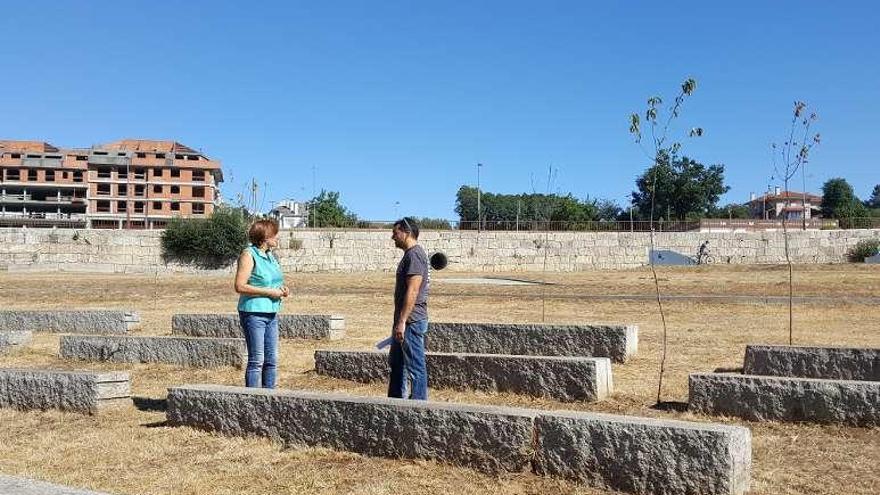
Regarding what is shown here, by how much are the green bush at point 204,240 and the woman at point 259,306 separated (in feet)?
104

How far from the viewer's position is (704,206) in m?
78.1

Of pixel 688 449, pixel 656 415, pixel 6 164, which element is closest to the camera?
pixel 688 449

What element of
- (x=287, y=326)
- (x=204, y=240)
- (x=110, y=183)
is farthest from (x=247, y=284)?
(x=110, y=183)

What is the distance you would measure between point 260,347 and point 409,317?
56.2 inches

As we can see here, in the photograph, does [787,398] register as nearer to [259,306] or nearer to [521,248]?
[259,306]

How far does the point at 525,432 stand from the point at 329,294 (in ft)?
55.9

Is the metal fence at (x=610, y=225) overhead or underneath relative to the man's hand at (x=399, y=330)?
overhead

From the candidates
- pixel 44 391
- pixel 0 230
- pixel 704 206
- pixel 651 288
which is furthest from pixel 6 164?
pixel 44 391

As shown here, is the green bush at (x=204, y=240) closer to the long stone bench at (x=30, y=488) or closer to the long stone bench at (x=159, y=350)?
the long stone bench at (x=159, y=350)

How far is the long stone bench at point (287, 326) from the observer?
1203 cm

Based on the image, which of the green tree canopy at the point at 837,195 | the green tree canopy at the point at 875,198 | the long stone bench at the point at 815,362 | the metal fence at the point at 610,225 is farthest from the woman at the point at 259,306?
the green tree canopy at the point at 875,198

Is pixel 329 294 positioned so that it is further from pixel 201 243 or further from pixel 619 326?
pixel 201 243

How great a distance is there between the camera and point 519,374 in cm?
787

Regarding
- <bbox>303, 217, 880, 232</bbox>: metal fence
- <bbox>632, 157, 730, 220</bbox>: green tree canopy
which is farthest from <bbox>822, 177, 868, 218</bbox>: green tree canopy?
<bbox>303, 217, 880, 232</bbox>: metal fence
